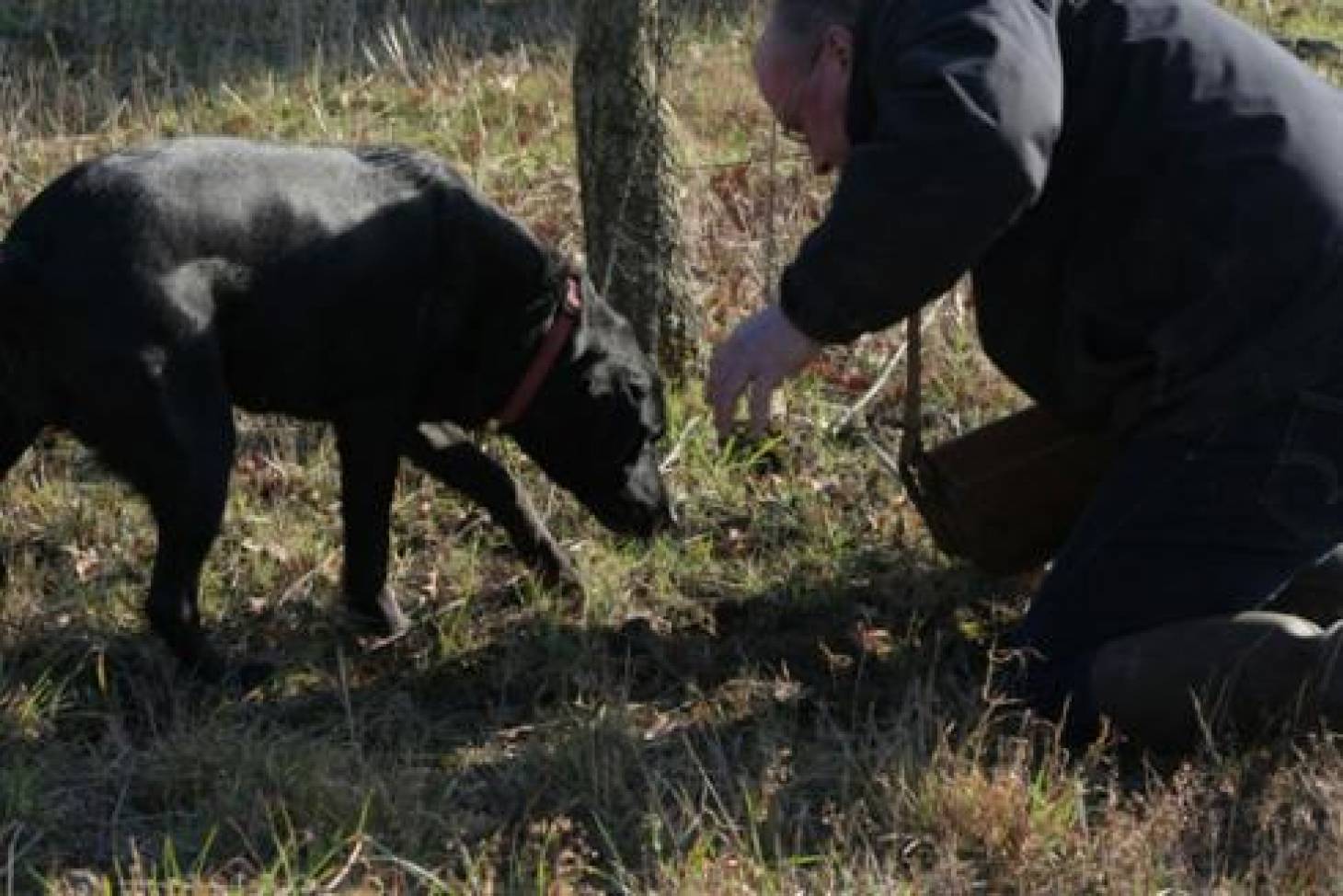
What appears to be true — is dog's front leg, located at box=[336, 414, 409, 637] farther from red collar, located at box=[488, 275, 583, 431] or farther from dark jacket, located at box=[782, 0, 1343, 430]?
dark jacket, located at box=[782, 0, 1343, 430]

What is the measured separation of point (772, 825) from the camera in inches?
149

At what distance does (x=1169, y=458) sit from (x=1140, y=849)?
0.85 meters

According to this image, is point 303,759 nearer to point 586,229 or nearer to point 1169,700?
point 1169,700

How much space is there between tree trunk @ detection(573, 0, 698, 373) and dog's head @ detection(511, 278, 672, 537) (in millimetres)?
753

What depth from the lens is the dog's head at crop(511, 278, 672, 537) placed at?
495 centimetres

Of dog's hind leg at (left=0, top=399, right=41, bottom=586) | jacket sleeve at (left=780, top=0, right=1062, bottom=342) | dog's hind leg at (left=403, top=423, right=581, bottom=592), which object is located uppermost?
jacket sleeve at (left=780, top=0, right=1062, bottom=342)

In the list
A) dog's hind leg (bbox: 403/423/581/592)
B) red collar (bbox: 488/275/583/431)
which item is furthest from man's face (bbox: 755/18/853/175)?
dog's hind leg (bbox: 403/423/581/592)

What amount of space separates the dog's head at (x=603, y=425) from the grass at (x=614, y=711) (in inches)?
6.1

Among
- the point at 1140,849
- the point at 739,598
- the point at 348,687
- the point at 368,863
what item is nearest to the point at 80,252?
the point at 348,687

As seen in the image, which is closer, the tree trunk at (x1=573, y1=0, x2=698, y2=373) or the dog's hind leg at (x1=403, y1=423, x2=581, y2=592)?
the dog's hind leg at (x1=403, y1=423, x2=581, y2=592)

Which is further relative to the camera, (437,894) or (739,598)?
(739,598)

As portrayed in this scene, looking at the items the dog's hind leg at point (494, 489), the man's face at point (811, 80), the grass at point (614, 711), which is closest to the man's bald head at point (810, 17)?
the man's face at point (811, 80)

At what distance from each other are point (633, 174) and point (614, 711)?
6.74 feet

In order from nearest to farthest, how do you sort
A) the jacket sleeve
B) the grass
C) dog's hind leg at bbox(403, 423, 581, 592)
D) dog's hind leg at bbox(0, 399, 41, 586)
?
the jacket sleeve → the grass → dog's hind leg at bbox(0, 399, 41, 586) → dog's hind leg at bbox(403, 423, 581, 592)
